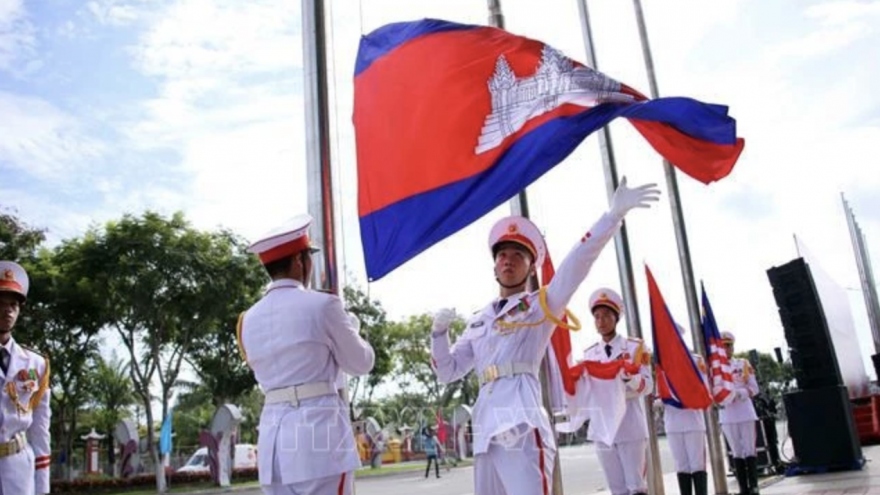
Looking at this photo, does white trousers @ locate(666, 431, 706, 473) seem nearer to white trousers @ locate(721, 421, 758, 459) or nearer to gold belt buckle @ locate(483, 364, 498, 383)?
white trousers @ locate(721, 421, 758, 459)

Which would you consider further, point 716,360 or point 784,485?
point 784,485

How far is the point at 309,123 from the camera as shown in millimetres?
4992

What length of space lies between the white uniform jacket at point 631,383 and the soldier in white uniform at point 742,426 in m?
4.23

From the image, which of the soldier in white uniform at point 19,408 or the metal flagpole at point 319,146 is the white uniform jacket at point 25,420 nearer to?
the soldier in white uniform at point 19,408

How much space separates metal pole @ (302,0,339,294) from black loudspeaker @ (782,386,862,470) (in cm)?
1050

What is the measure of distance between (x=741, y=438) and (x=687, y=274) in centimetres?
231

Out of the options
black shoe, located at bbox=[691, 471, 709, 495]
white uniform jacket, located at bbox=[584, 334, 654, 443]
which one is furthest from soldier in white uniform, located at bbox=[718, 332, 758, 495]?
white uniform jacket, located at bbox=[584, 334, 654, 443]

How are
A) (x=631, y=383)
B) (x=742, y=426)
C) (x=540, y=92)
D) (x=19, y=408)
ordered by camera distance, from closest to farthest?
(x=19, y=408)
(x=540, y=92)
(x=631, y=383)
(x=742, y=426)

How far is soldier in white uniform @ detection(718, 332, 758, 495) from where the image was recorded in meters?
10.1

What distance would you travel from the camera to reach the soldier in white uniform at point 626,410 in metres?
6.39

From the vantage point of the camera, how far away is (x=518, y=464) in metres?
3.84

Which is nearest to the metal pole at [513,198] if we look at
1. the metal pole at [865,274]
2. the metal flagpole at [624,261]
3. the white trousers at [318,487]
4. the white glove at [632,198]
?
the white glove at [632,198]

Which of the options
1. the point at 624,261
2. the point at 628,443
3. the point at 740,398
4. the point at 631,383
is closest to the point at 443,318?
the point at 631,383

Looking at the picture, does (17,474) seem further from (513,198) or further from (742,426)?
(742,426)
